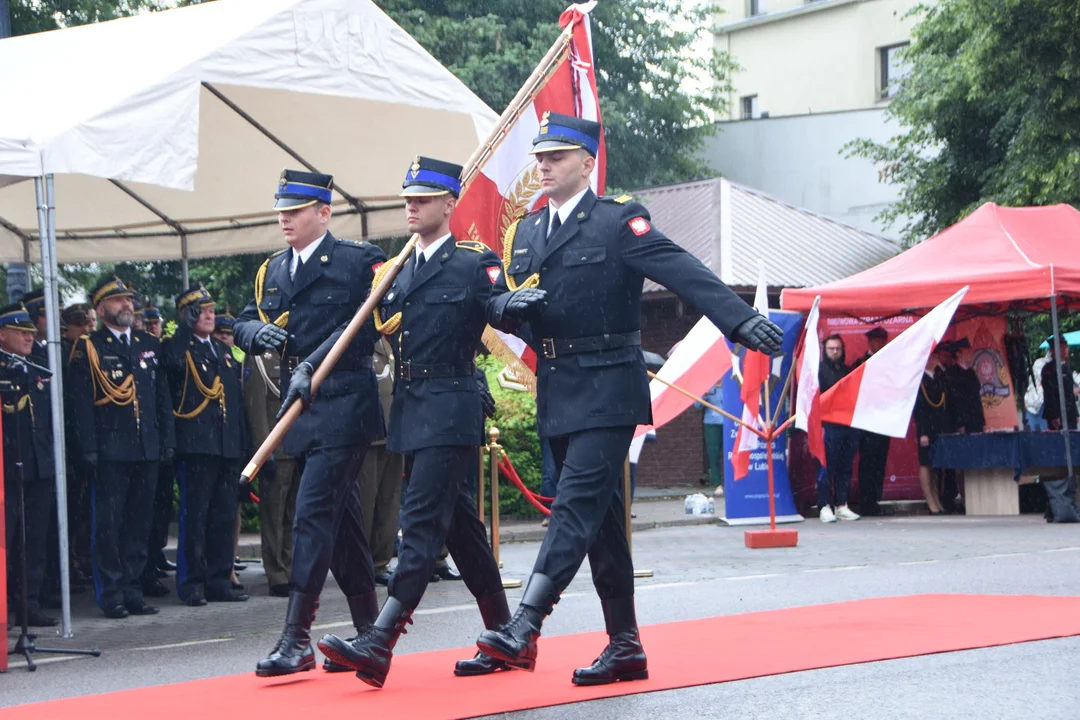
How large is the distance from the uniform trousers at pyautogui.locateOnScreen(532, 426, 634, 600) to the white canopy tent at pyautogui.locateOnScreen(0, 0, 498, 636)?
12.0 feet

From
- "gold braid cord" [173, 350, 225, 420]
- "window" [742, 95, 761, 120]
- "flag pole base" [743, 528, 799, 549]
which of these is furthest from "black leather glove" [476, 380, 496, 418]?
"window" [742, 95, 761, 120]

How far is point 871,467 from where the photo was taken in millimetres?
18344

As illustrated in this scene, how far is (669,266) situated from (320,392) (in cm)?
171

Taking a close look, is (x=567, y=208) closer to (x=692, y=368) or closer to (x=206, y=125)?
(x=206, y=125)

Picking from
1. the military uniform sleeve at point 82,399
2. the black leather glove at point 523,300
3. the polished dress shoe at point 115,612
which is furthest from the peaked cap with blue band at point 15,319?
the black leather glove at point 523,300

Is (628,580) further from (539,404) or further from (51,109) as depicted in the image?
(51,109)

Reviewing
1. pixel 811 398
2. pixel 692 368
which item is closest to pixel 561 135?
pixel 692 368

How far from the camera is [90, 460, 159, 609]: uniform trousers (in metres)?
10.3

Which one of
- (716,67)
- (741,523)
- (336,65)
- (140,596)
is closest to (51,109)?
(336,65)

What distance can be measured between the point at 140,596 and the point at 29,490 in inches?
42.0

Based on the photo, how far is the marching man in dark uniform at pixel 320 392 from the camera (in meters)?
6.74

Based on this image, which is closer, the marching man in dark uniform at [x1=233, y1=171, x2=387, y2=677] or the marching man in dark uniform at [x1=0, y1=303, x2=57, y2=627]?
the marching man in dark uniform at [x1=233, y1=171, x2=387, y2=677]

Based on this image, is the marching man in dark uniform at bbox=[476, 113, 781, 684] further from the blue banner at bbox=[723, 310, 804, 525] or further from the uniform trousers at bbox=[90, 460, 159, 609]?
the blue banner at bbox=[723, 310, 804, 525]

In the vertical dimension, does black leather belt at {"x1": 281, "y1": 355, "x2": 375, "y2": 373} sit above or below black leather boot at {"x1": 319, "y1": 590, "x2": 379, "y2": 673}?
above
